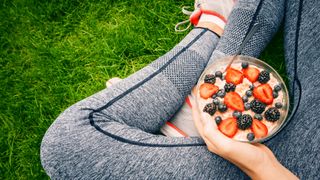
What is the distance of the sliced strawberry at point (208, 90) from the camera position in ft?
4.74

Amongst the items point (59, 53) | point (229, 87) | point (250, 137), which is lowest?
point (59, 53)

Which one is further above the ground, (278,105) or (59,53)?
(278,105)

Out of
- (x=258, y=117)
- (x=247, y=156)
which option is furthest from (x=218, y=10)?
(x=247, y=156)

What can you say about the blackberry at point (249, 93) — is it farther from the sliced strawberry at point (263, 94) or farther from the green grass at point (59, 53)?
the green grass at point (59, 53)

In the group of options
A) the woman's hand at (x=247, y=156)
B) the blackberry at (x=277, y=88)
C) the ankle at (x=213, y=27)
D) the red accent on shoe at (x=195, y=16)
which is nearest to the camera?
the woman's hand at (x=247, y=156)

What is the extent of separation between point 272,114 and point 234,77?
214 millimetres

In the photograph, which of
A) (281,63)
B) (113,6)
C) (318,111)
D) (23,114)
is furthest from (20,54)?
(318,111)

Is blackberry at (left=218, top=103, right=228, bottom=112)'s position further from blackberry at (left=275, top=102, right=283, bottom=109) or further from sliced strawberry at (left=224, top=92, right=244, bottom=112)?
blackberry at (left=275, top=102, right=283, bottom=109)

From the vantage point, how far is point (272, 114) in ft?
4.55

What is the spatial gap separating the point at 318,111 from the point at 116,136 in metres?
0.80

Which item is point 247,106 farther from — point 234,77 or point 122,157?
point 122,157

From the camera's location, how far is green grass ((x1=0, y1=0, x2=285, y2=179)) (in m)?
2.15

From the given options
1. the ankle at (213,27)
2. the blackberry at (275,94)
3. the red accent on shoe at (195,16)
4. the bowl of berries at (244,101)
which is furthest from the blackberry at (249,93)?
the red accent on shoe at (195,16)

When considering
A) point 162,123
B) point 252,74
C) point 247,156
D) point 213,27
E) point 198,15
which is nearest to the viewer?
point 247,156
